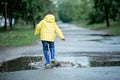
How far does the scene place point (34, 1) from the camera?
1837 inches

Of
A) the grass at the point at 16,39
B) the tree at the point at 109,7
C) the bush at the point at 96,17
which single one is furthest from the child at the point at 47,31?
the bush at the point at 96,17

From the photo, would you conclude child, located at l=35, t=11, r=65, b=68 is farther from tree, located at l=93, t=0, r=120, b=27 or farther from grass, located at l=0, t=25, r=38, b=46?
tree, located at l=93, t=0, r=120, b=27

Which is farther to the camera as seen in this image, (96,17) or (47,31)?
(96,17)

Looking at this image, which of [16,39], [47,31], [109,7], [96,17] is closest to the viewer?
[47,31]

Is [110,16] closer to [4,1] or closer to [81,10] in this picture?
[4,1]

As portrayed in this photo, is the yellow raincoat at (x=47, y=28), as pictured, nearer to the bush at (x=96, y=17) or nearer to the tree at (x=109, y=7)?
the tree at (x=109, y=7)

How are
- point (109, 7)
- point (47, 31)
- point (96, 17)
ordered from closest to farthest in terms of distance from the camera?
1. point (47, 31)
2. point (109, 7)
3. point (96, 17)

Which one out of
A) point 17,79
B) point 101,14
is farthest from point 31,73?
point 101,14

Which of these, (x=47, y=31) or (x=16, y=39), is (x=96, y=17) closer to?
(x=16, y=39)

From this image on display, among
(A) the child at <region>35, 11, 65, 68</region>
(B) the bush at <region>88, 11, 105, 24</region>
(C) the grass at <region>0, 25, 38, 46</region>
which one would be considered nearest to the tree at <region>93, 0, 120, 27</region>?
(B) the bush at <region>88, 11, 105, 24</region>

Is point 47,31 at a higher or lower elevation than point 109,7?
lower

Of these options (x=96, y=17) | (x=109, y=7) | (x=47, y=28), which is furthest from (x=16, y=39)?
(x=96, y=17)

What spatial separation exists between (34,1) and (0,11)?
4.63 metres

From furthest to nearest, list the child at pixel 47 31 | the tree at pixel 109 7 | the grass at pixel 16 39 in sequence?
the tree at pixel 109 7 → the grass at pixel 16 39 → the child at pixel 47 31
